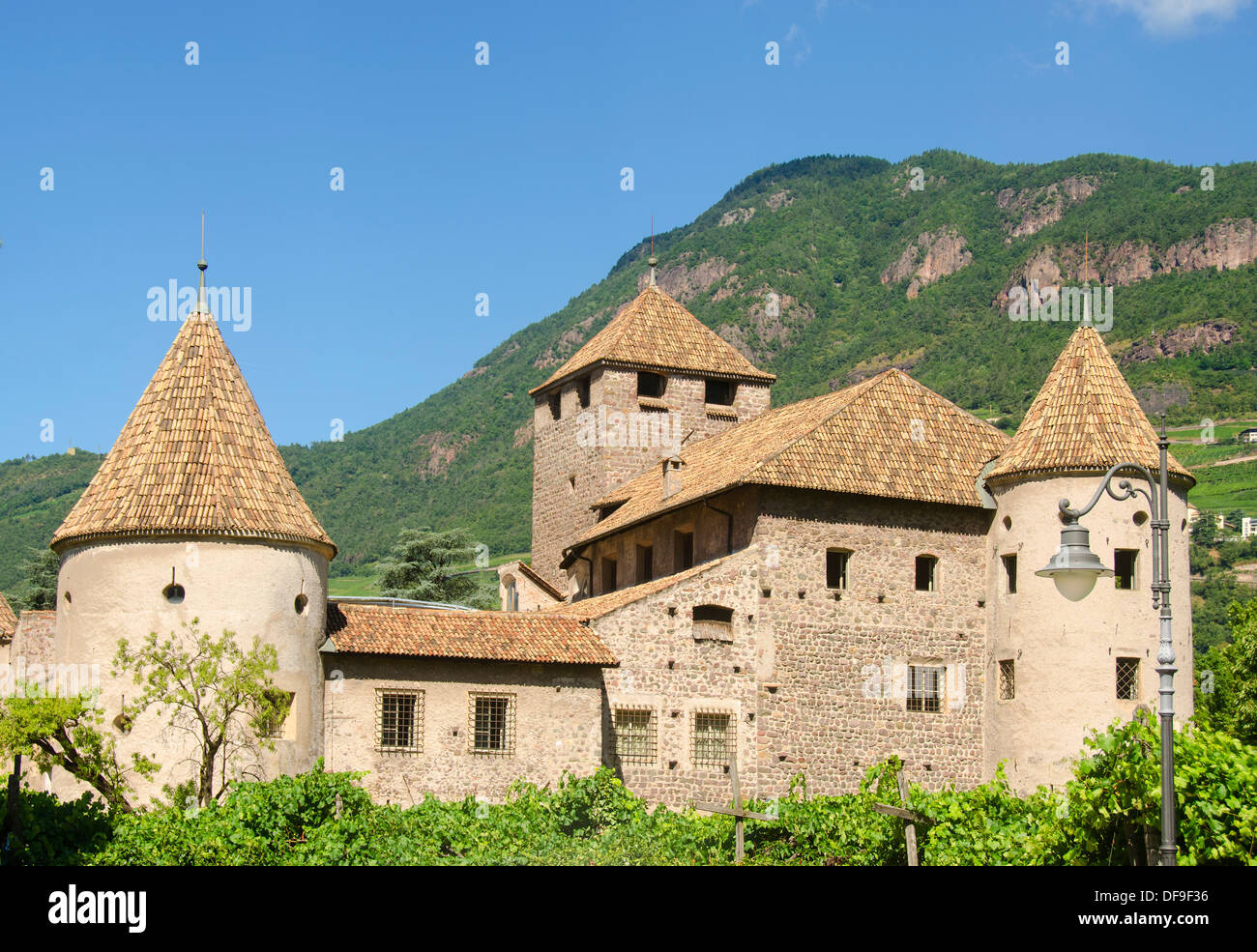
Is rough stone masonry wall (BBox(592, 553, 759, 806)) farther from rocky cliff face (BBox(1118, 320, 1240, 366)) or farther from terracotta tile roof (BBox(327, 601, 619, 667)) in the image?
rocky cliff face (BBox(1118, 320, 1240, 366))

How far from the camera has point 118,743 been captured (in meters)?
26.9

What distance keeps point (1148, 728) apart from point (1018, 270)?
93.6 meters

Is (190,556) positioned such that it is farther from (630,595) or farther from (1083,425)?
(1083,425)

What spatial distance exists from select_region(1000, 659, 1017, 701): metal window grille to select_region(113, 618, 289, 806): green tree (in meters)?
15.1

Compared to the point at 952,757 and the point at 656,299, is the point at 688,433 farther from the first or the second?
the point at 952,757

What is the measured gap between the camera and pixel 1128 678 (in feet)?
105

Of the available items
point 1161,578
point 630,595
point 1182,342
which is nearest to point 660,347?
point 630,595

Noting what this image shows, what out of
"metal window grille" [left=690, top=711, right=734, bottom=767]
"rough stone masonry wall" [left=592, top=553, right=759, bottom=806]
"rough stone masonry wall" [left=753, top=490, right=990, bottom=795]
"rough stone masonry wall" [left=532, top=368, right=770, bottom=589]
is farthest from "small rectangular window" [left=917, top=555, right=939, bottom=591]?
"rough stone masonry wall" [left=532, top=368, right=770, bottom=589]

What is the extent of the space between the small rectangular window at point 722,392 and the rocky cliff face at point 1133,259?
65382mm

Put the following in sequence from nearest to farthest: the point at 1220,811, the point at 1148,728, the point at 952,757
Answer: the point at 1220,811 < the point at 1148,728 < the point at 952,757

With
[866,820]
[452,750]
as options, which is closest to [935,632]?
[866,820]

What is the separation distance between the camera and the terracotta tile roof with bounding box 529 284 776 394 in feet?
145

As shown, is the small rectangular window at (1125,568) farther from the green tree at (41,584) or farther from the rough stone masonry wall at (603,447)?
the green tree at (41,584)

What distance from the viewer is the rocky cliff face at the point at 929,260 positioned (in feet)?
391
